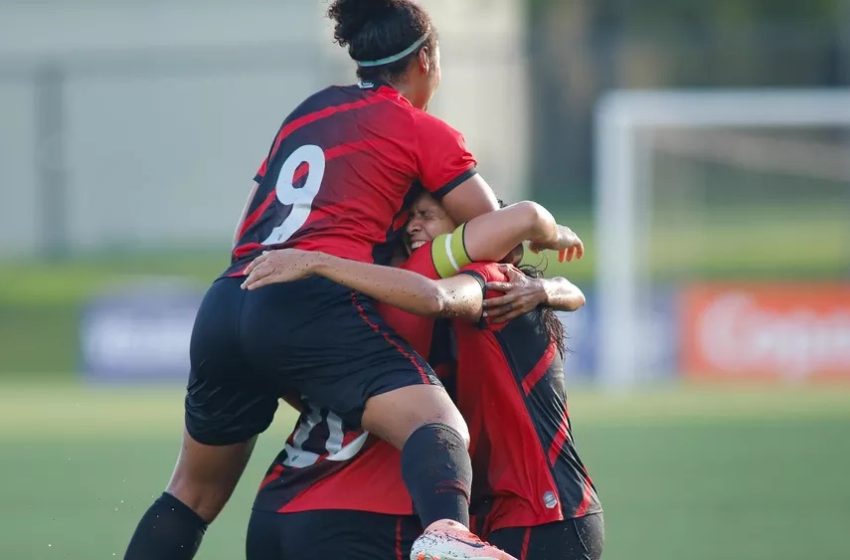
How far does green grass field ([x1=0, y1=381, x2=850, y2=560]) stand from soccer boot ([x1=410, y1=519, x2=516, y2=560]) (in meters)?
3.03

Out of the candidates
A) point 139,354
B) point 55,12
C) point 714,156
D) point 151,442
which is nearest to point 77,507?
point 151,442

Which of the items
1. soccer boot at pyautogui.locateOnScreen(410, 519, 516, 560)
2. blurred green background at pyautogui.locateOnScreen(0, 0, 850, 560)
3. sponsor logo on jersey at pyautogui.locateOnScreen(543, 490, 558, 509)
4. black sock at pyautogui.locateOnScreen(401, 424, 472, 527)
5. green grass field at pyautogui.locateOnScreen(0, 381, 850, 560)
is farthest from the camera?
blurred green background at pyautogui.locateOnScreen(0, 0, 850, 560)

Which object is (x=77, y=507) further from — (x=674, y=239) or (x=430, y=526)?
(x=674, y=239)

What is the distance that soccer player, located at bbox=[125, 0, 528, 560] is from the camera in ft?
13.7

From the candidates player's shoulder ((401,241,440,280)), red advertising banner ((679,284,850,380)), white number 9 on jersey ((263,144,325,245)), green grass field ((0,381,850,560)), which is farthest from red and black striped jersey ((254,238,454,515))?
red advertising banner ((679,284,850,380))

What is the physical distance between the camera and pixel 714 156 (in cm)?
2827

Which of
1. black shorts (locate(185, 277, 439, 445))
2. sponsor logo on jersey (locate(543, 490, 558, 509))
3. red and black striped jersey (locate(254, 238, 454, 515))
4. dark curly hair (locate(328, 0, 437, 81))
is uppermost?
dark curly hair (locate(328, 0, 437, 81))

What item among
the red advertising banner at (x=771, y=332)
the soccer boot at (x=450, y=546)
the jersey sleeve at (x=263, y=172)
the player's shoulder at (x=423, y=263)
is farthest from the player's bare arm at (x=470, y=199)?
the red advertising banner at (x=771, y=332)

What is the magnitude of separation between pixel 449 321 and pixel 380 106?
0.64 meters

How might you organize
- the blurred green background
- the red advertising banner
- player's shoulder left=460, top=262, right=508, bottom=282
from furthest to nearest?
1. the red advertising banner
2. the blurred green background
3. player's shoulder left=460, top=262, right=508, bottom=282

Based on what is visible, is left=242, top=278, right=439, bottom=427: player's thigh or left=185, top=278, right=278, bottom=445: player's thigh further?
left=185, top=278, right=278, bottom=445: player's thigh

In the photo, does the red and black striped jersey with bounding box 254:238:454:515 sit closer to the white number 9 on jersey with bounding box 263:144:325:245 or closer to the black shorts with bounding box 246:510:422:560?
the black shorts with bounding box 246:510:422:560

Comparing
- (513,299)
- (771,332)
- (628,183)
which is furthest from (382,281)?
(628,183)

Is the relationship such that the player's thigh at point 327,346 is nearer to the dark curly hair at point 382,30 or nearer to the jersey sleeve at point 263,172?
the jersey sleeve at point 263,172
